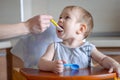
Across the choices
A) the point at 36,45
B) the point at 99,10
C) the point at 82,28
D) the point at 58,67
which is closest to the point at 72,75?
the point at 58,67

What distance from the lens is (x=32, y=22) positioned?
4.04ft

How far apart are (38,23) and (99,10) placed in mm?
1100

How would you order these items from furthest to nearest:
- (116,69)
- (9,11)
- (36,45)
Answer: (9,11), (36,45), (116,69)

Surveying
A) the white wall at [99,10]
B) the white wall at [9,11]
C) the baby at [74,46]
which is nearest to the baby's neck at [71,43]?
the baby at [74,46]

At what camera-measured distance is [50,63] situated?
1143 millimetres

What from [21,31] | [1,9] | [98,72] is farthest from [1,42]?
[98,72]

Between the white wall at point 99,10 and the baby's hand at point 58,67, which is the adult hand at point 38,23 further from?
the white wall at point 99,10

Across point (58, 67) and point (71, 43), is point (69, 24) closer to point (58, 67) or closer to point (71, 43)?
point (71, 43)

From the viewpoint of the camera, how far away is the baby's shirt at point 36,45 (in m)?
1.41

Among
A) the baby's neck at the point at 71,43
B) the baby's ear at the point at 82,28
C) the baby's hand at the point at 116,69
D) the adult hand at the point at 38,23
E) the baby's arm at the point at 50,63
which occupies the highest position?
the adult hand at the point at 38,23

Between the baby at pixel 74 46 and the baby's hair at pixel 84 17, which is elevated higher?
the baby's hair at pixel 84 17

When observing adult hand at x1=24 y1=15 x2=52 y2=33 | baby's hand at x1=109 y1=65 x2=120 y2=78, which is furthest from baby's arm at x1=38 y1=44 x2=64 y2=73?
baby's hand at x1=109 y1=65 x2=120 y2=78

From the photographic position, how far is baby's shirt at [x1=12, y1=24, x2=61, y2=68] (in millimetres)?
1413

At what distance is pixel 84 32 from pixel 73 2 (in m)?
0.96
